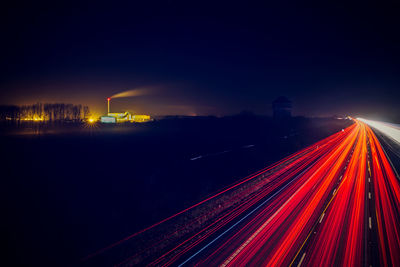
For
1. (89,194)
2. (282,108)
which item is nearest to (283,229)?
(89,194)

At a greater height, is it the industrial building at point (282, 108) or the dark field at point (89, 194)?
the industrial building at point (282, 108)

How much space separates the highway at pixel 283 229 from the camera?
8672mm

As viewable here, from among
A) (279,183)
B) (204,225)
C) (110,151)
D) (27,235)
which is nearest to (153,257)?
(204,225)

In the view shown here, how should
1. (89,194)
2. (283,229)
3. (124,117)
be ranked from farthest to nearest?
(124,117) → (89,194) → (283,229)

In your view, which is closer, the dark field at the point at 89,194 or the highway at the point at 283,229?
the highway at the point at 283,229

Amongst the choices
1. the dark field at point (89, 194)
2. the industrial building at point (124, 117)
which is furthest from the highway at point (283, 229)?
the industrial building at point (124, 117)

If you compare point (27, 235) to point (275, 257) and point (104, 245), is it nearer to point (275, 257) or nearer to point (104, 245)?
point (104, 245)

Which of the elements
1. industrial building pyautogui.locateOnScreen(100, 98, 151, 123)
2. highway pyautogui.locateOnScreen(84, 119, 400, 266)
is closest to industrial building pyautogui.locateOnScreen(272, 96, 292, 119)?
industrial building pyautogui.locateOnScreen(100, 98, 151, 123)

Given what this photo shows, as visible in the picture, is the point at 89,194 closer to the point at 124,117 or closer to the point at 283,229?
the point at 283,229

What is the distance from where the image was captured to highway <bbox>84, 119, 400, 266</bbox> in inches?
341

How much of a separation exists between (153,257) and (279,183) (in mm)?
13563

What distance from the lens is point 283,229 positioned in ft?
34.9

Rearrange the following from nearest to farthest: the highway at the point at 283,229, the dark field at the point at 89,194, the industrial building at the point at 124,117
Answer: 1. the highway at the point at 283,229
2. the dark field at the point at 89,194
3. the industrial building at the point at 124,117

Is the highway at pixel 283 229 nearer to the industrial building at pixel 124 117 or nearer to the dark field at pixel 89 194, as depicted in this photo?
the dark field at pixel 89 194
